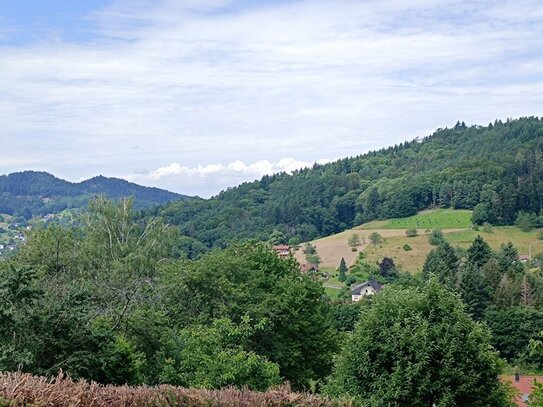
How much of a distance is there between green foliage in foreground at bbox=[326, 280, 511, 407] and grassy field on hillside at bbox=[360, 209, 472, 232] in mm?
104867

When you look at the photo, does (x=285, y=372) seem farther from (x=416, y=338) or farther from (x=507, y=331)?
(x=507, y=331)

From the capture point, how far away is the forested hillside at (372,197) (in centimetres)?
12419

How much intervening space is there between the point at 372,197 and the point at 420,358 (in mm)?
133174

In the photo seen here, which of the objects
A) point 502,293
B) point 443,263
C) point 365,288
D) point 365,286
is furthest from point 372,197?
point 502,293

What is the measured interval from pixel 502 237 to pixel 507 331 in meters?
58.5

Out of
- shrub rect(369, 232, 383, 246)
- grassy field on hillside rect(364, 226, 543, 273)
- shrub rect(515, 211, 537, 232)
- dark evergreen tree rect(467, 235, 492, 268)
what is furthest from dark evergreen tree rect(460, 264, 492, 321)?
shrub rect(515, 211, 537, 232)

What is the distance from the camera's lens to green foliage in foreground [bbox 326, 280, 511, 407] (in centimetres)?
1449

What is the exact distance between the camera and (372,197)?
479 feet

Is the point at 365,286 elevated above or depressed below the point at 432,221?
below

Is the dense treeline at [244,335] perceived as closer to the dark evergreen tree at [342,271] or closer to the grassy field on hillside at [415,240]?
the grassy field on hillside at [415,240]

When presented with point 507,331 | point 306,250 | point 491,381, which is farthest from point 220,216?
point 491,381

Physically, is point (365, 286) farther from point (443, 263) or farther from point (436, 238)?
point (436, 238)

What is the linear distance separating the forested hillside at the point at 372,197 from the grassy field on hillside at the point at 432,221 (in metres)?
3.10

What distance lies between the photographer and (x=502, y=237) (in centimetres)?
10512
